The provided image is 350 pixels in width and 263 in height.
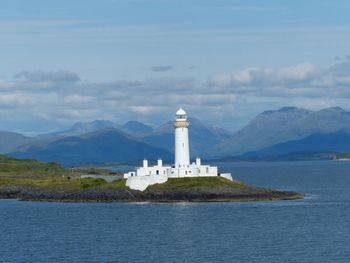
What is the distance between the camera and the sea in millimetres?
65188

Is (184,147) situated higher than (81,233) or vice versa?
(184,147)

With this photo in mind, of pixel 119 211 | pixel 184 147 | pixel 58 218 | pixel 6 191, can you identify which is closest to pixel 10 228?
pixel 58 218

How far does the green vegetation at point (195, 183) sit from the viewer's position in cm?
10750

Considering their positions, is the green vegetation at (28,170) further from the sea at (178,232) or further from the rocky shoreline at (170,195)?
the sea at (178,232)

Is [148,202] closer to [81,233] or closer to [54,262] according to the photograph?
[81,233]

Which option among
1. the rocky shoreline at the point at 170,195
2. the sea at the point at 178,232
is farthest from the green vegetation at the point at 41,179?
the sea at the point at 178,232

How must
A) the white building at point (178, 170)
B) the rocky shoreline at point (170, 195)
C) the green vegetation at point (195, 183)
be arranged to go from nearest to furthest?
the rocky shoreline at point (170, 195), the green vegetation at point (195, 183), the white building at point (178, 170)

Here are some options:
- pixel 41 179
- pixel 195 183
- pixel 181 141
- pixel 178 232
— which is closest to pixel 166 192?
pixel 195 183

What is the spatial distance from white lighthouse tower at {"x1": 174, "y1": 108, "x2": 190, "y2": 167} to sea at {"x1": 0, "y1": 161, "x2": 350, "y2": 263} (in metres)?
9.47

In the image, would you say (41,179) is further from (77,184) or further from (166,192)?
(166,192)

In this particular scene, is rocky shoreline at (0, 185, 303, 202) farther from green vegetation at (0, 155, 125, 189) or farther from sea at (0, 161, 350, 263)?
sea at (0, 161, 350, 263)

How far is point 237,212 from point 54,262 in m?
34.2

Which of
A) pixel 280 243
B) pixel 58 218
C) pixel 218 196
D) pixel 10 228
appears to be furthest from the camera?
pixel 218 196

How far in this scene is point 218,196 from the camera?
106312mm
